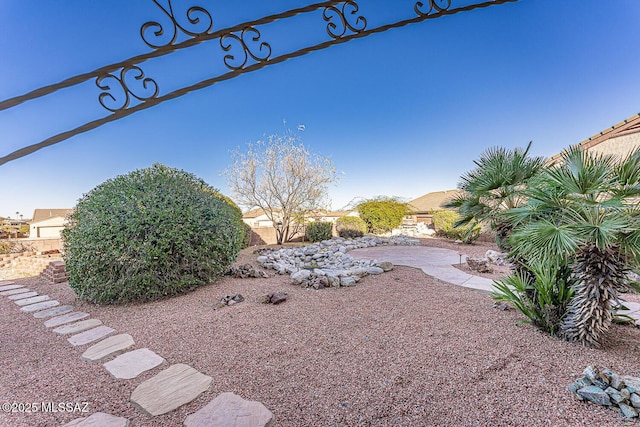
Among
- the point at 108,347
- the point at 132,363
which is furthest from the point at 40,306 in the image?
the point at 132,363

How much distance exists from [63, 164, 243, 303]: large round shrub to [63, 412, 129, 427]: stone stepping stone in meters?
2.29

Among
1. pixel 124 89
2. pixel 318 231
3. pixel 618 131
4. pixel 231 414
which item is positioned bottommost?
pixel 231 414

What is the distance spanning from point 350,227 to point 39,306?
10.1 metres

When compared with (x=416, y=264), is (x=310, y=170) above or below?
above

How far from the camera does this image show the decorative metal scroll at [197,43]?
900mm

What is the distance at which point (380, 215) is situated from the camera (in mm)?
13086

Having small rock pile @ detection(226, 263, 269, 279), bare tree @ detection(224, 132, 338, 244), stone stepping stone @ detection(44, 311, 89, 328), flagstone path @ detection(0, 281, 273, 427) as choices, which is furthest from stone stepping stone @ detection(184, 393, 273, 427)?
bare tree @ detection(224, 132, 338, 244)

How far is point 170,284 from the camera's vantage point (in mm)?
3846

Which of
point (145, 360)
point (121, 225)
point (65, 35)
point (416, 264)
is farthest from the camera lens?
point (416, 264)

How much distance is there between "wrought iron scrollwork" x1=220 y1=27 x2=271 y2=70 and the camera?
120 centimetres

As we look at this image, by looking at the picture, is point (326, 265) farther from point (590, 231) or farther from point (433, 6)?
point (433, 6)

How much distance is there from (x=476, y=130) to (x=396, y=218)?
6791 millimetres

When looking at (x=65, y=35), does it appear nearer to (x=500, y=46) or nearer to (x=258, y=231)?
(x=500, y=46)

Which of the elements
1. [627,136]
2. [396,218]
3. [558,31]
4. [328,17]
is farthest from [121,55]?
[396,218]
